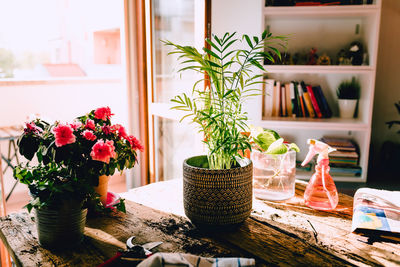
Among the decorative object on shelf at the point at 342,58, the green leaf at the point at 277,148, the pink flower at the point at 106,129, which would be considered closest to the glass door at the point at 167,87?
the decorative object on shelf at the point at 342,58

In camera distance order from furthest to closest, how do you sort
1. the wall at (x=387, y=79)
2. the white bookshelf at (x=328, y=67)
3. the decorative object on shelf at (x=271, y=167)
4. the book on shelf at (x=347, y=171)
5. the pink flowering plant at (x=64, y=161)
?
the wall at (x=387, y=79) → the book on shelf at (x=347, y=171) → the white bookshelf at (x=328, y=67) → the decorative object on shelf at (x=271, y=167) → the pink flowering plant at (x=64, y=161)

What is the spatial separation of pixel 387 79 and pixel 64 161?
2.49m

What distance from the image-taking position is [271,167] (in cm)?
134

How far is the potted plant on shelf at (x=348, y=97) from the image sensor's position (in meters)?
2.44

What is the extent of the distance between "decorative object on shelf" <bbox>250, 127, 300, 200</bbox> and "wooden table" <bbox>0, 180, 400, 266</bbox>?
55mm

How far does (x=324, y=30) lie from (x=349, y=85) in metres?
0.45

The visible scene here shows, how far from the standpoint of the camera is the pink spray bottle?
1.26 metres

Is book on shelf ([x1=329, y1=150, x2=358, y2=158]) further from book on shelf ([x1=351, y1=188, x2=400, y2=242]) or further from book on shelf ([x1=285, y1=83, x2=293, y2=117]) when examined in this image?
book on shelf ([x1=351, y1=188, x2=400, y2=242])

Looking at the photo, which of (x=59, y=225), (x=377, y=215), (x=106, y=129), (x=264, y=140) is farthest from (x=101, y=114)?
(x=377, y=215)

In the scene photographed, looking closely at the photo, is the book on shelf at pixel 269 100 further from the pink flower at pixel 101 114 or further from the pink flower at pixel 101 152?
the pink flower at pixel 101 152

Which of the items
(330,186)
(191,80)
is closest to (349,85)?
(191,80)

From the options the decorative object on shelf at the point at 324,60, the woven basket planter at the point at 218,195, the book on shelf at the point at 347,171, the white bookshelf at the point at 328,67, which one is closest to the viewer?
the woven basket planter at the point at 218,195

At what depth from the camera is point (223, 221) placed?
1.08m

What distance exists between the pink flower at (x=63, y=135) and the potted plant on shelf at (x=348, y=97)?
2.01 meters
